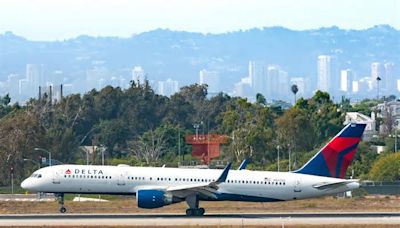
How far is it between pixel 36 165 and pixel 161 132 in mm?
23577

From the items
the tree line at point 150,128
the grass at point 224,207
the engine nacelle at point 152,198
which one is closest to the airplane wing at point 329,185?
the grass at point 224,207

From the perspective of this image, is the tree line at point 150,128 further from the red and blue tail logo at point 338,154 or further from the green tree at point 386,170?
the red and blue tail logo at point 338,154

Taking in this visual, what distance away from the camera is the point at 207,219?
2019 inches

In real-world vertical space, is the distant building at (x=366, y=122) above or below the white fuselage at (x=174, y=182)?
above

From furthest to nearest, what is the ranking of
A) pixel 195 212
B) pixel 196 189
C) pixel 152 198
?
pixel 195 212 → pixel 196 189 → pixel 152 198

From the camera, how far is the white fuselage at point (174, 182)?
54.5 metres

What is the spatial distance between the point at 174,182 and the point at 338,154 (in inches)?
308

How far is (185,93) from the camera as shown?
6275 inches

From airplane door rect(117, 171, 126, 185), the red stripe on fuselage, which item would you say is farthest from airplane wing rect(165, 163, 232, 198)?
the red stripe on fuselage

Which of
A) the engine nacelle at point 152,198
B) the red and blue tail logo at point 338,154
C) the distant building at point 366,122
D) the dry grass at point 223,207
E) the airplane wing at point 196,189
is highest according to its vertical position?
the distant building at point 366,122

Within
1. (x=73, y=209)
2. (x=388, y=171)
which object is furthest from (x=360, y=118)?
(x=73, y=209)

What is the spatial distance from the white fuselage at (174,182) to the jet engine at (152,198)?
2.62ft

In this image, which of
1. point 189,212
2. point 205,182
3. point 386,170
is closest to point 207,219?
point 189,212

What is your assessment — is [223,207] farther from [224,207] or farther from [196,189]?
[196,189]
